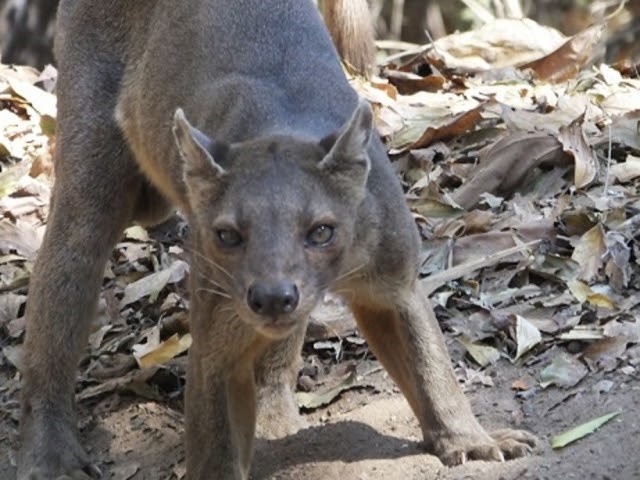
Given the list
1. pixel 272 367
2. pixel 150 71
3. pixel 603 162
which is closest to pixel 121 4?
pixel 150 71

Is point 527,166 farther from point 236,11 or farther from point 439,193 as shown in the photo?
point 236,11

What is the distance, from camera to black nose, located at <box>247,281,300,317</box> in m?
4.73

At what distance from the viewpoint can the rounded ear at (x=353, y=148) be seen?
5090mm

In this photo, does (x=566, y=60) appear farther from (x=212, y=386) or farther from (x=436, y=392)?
(x=212, y=386)

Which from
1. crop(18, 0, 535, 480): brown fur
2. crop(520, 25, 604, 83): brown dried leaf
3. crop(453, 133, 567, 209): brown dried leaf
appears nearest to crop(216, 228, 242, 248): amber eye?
crop(18, 0, 535, 480): brown fur

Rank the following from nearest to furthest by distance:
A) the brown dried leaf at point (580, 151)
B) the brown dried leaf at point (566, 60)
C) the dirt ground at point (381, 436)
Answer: the dirt ground at point (381, 436)
the brown dried leaf at point (580, 151)
the brown dried leaf at point (566, 60)

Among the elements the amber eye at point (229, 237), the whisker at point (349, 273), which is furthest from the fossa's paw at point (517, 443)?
the amber eye at point (229, 237)

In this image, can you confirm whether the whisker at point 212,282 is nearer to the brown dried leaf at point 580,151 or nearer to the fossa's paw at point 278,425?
the fossa's paw at point 278,425

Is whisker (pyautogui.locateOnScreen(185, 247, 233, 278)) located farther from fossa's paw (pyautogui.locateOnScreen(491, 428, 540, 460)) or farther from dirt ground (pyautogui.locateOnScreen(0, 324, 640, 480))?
fossa's paw (pyautogui.locateOnScreen(491, 428, 540, 460))

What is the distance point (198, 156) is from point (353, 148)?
0.57 metres

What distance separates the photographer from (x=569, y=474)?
5242mm

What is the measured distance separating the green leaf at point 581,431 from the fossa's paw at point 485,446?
4.0 inches

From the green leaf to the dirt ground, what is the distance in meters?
0.02

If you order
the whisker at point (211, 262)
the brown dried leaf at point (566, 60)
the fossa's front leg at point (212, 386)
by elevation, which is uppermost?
the whisker at point (211, 262)
